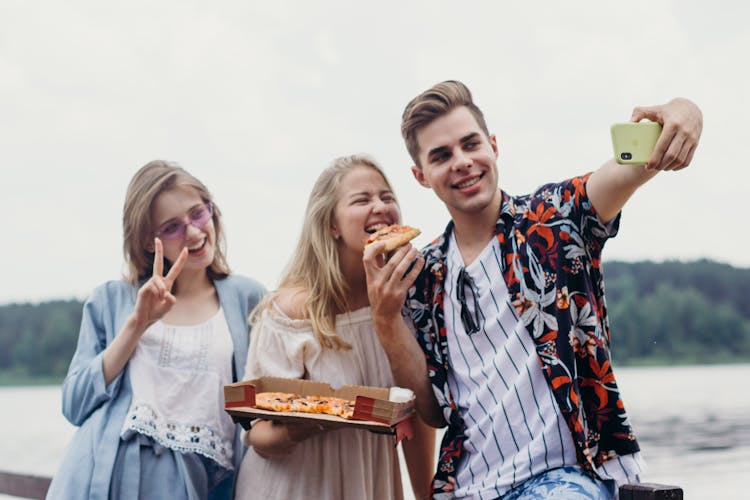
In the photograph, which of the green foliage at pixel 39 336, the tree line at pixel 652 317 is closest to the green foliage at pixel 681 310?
the tree line at pixel 652 317

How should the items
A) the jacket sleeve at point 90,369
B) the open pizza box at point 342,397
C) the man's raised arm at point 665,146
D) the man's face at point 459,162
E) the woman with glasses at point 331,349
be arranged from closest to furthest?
1. the man's raised arm at point 665,146
2. the open pizza box at point 342,397
3. the man's face at point 459,162
4. the woman with glasses at point 331,349
5. the jacket sleeve at point 90,369

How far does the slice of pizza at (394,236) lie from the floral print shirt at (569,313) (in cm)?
48

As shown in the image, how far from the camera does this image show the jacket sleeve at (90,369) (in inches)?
167

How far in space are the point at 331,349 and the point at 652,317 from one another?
160 feet

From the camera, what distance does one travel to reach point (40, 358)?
51.0 m

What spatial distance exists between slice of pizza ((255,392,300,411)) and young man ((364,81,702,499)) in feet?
1.64

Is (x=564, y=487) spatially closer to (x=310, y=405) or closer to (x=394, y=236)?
(x=310, y=405)

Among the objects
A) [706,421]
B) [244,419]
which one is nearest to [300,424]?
[244,419]

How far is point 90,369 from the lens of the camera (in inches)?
168

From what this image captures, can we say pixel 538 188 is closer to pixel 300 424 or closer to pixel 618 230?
pixel 618 230

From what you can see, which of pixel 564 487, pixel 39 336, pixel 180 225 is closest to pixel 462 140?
pixel 564 487

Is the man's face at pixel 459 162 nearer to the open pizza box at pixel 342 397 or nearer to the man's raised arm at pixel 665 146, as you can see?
the man's raised arm at pixel 665 146

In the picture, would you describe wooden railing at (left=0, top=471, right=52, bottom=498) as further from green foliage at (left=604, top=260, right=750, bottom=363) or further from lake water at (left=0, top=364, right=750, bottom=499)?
green foliage at (left=604, top=260, right=750, bottom=363)

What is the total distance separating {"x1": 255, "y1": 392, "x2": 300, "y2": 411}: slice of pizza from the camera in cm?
365
